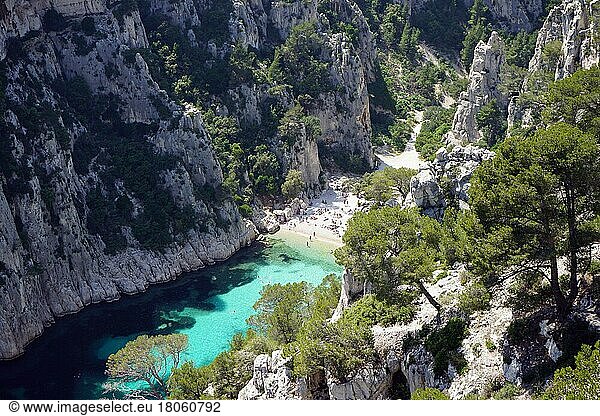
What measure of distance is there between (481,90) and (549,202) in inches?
2122

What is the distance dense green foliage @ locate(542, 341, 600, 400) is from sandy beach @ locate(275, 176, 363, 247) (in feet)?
140

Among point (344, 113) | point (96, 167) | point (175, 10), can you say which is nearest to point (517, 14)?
point (344, 113)

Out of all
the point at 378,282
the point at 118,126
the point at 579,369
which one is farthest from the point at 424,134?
the point at 579,369

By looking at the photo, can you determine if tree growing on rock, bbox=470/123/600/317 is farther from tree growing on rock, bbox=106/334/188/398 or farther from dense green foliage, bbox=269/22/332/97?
dense green foliage, bbox=269/22/332/97

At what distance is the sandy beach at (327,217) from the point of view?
61156 mm

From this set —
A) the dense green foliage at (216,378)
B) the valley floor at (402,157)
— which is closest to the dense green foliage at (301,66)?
the valley floor at (402,157)

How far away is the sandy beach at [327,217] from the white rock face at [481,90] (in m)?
14.3

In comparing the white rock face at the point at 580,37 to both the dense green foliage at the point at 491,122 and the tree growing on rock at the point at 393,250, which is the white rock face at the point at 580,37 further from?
the tree growing on rock at the point at 393,250

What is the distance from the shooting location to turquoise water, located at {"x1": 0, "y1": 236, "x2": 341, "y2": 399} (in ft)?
129

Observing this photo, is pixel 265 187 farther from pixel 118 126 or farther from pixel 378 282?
pixel 378 282

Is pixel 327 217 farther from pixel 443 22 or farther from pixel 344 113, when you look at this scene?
pixel 443 22

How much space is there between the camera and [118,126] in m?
60.2

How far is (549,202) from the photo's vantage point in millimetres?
20266

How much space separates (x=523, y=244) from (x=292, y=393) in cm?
1067
